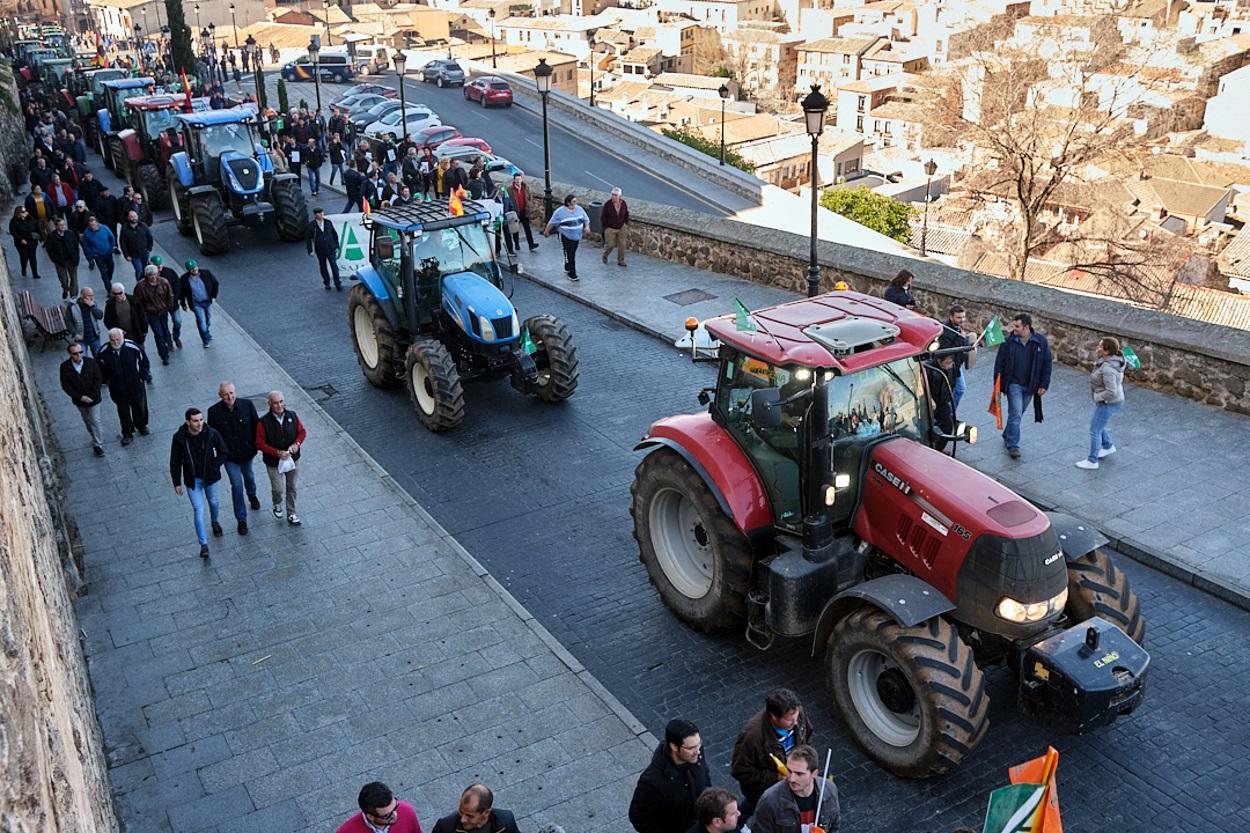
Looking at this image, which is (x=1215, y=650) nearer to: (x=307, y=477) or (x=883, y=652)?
(x=883, y=652)

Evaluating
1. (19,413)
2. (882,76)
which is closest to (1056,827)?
(19,413)

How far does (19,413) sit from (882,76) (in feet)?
328

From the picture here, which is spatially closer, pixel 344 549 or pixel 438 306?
pixel 344 549

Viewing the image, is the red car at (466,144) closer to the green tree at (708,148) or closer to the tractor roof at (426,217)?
the tractor roof at (426,217)

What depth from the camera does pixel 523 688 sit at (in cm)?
834

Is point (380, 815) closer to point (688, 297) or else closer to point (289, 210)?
point (688, 297)

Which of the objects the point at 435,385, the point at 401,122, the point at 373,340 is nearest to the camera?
the point at 435,385

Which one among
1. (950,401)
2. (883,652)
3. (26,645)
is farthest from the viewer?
(950,401)

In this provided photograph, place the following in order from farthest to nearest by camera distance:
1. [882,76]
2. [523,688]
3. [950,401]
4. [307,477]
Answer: [882,76] < [307,477] < [950,401] < [523,688]

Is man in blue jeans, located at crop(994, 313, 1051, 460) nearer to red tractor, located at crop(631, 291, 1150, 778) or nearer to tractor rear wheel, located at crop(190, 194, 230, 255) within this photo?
red tractor, located at crop(631, 291, 1150, 778)

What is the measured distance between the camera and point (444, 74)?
186 ft

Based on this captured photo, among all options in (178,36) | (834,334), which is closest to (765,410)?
(834,334)

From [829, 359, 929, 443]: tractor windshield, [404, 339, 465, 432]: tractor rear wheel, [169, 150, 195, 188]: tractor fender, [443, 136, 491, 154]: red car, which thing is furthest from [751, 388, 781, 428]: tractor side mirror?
[443, 136, 491, 154]: red car

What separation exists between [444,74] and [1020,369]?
5034 centimetres
